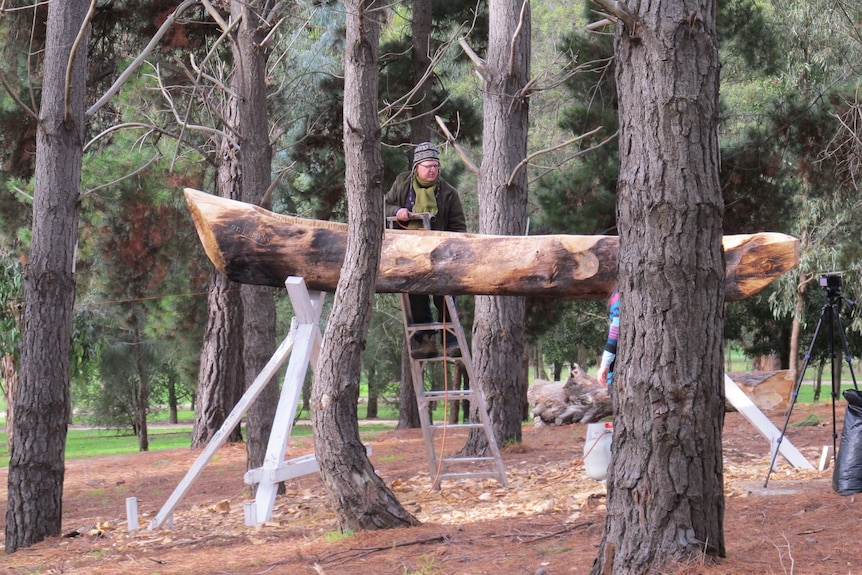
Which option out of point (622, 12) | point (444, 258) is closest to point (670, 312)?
point (622, 12)

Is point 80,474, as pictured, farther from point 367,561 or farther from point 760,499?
point 760,499

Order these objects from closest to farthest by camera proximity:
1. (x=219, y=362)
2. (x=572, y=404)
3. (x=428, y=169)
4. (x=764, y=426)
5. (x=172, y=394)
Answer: (x=428, y=169)
(x=764, y=426)
(x=219, y=362)
(x=572, y=404)
(x=172, y=394)

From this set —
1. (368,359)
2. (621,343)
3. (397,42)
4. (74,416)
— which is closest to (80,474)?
(397,42)

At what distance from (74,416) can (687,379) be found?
38.2m

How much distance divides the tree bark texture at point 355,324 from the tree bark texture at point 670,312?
192 centimetres

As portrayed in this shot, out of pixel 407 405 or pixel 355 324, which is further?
pixel 407 405

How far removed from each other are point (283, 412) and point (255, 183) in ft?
8.39

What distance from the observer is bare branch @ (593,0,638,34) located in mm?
3480

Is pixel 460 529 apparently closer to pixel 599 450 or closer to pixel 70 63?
pixel 599 450

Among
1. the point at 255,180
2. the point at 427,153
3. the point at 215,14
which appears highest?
the point at 215,14

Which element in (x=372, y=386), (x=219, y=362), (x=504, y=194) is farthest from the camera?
(x=372, y=386)

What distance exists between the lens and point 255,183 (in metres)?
8.00

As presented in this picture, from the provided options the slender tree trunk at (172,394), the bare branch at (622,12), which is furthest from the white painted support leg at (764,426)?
the slender tree trunk at (172,394)

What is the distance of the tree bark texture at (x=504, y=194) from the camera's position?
8.96m
